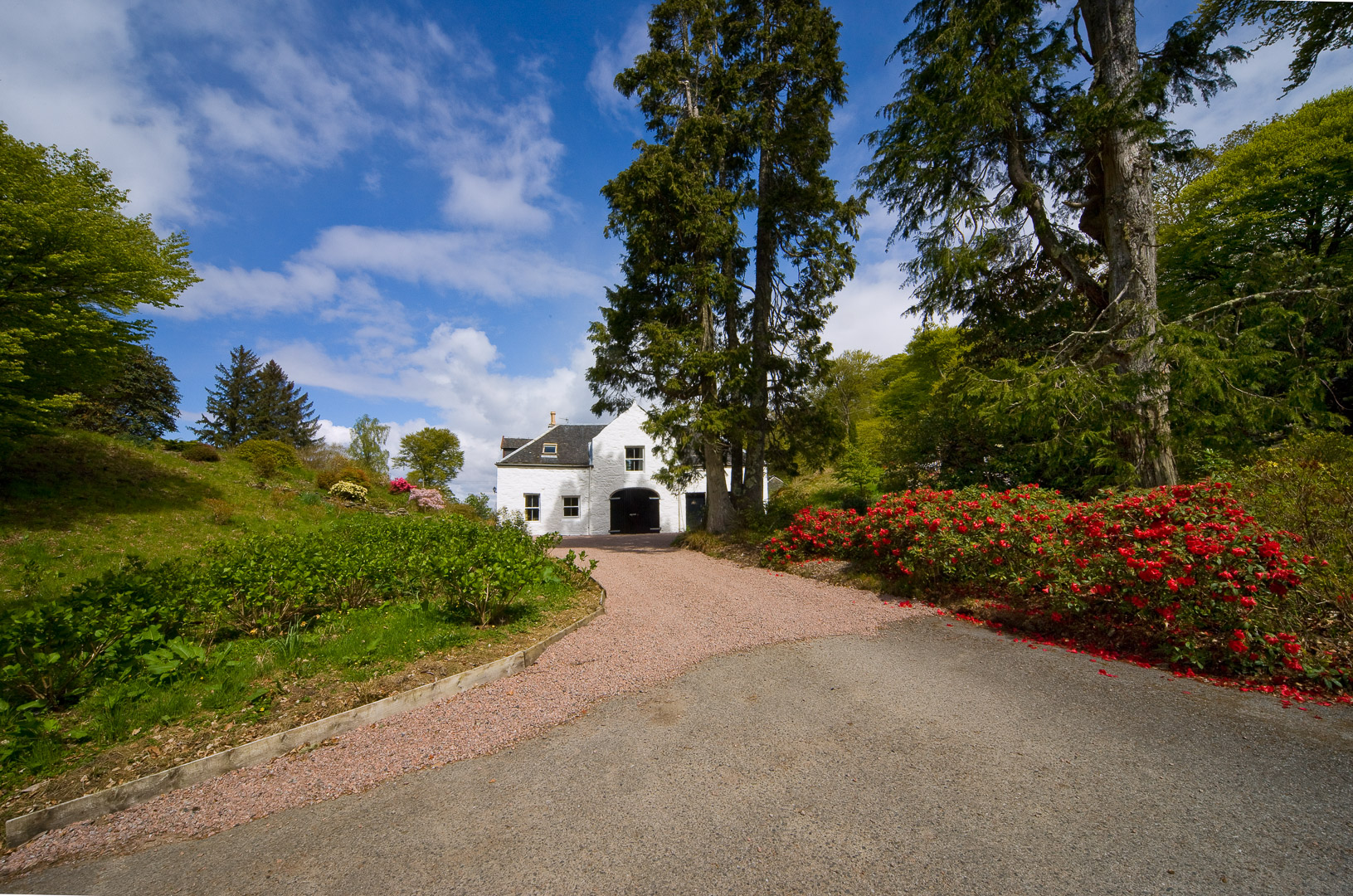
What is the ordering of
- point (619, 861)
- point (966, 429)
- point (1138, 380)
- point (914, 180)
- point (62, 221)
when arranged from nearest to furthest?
1. point (619, 861)
2. point (1138, 380)
3. point (62, 221)
4. point (914, 180)
5. point (966, 429)

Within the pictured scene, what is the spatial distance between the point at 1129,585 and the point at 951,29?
1071 cm

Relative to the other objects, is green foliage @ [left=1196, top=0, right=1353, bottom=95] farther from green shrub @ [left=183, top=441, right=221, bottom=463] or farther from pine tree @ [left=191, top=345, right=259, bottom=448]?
pine tree @ [left=191, top=345, right=259, bottom=448]

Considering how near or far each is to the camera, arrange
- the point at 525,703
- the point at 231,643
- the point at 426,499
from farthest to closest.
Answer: the point at 426,499, the point at 231,643, the point at 525,703

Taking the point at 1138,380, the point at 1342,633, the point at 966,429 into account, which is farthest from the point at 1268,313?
the point at 1342,633

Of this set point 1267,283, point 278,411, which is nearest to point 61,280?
point 1267,283

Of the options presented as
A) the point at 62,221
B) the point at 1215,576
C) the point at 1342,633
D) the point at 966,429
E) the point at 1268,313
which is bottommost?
the point at 1342,633

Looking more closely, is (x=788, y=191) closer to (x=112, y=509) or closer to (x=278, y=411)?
(x=112, y=509)

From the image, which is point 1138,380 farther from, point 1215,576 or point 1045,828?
point 1045,828

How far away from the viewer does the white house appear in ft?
82.5

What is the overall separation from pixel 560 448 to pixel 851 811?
25455mm

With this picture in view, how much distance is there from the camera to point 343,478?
1933cm

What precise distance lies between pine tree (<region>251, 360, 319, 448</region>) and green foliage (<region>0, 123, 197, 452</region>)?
100ft

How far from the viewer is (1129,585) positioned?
193 inches

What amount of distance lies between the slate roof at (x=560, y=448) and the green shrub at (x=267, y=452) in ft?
27.0
